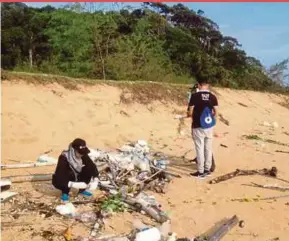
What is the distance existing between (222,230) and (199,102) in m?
2.58

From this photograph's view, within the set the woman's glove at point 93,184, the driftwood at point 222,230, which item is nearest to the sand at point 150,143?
the driftwood at point 222,230

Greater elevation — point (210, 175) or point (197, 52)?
point (197, 52)

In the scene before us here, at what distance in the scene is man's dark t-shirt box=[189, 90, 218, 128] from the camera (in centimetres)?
773

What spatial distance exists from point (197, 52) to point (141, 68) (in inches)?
275

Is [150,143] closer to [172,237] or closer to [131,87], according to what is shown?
[131,87]

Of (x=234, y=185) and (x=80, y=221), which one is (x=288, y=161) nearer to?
(x=234, y=185)

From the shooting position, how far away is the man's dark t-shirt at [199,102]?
773 centimetres

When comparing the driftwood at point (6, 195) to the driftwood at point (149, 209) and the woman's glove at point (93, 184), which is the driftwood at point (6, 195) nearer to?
the woman's glove at point (93, 184)

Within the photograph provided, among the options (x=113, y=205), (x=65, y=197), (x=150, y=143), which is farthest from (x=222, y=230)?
(x=150, y=143)

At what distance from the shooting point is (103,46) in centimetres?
1659

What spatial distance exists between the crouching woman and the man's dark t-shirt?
→ 2136mm

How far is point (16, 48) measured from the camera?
17203 millimetres

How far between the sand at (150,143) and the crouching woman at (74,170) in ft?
0.99

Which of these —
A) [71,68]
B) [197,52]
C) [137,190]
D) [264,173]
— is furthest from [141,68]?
[137,190]
